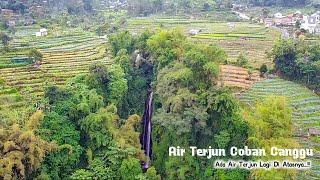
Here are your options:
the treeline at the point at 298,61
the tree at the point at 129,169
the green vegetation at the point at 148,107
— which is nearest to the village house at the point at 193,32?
the green vegetation at the point at 148,107

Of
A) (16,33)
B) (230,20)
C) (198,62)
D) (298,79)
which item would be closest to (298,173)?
(198,62)

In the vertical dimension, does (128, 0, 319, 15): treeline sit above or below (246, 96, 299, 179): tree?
above

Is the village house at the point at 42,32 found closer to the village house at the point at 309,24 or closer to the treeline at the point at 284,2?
the village house at the point at 309,24

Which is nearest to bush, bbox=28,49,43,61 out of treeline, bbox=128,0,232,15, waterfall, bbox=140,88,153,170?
waterfall, bbox=140,88,153,170

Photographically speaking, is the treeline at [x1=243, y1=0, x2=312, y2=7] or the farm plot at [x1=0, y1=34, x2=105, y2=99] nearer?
the farm plot at [x1=0, y1=34, x2=105, y2=99]

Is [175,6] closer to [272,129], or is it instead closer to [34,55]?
[34,55]

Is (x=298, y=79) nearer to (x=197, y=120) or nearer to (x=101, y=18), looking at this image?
(x=197, y=120)

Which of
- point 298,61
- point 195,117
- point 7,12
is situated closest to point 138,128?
point 195,117

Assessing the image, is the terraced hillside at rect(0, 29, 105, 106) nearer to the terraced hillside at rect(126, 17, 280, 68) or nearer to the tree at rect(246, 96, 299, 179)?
the terraced hillside at rect(126, 17, 280, 68)
